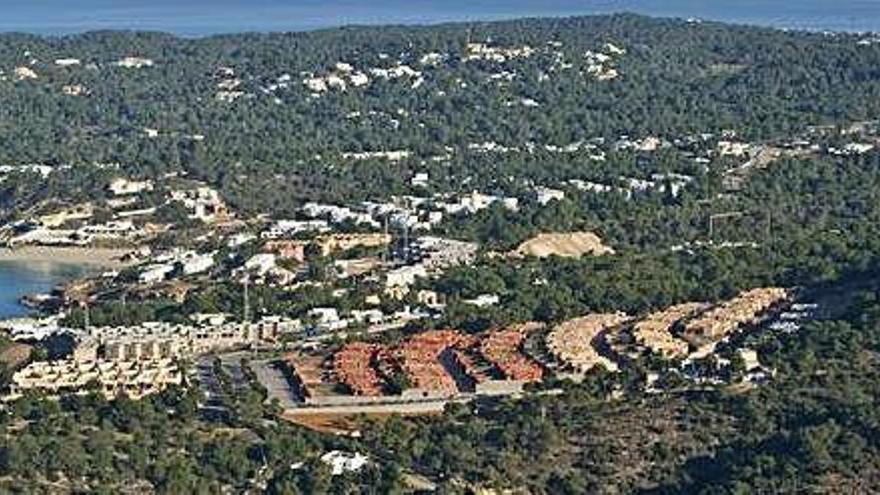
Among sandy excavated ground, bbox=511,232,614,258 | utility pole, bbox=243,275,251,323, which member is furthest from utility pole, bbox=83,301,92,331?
sandy excavated ground, bbox=511,232,614,258

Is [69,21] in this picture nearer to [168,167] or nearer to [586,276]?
[168,167]

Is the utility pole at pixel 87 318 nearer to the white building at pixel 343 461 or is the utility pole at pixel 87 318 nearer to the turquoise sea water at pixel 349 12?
the white building at pixel 343 461

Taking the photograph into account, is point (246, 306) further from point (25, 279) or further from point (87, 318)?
point (25, 279)

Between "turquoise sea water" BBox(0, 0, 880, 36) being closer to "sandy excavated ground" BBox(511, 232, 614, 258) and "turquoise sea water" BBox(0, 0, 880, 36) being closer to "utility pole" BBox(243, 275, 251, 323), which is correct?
"sandy excavated ground" BBox(511, 232, 614, 258)

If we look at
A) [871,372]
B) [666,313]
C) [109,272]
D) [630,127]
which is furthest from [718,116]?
[871,372]

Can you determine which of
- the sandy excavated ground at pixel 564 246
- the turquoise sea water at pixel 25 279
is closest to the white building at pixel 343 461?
the turquoise sea water at pixel 25 279

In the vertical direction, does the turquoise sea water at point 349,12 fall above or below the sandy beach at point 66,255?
below
